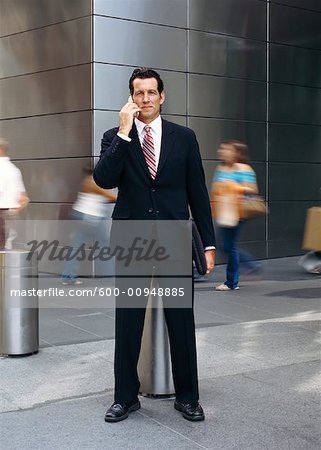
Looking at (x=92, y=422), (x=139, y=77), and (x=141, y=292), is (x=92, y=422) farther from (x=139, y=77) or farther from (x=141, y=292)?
(x=139, y=77)

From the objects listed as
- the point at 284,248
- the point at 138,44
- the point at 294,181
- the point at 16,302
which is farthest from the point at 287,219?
the point at 16,302

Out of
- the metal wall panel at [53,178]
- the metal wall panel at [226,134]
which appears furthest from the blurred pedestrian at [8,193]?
the metal wall panel at [226,134]

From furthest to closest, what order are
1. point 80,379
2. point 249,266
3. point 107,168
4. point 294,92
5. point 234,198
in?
1. point 294,92
2. point 249,266
3. point 234,198
4. point 80,379
5. point 107,168

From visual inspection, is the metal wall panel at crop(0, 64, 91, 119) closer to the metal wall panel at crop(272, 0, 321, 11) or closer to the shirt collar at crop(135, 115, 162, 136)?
the metal wall panel at crop(272, 0, 321, 11)

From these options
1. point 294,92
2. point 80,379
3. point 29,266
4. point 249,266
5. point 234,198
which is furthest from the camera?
point 294,92

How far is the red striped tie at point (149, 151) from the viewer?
4.67 meters

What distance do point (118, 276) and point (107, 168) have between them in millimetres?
742

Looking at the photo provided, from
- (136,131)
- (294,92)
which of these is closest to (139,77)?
(136,131)

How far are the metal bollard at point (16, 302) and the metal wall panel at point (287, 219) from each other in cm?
760

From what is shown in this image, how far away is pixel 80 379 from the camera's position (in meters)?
5.55

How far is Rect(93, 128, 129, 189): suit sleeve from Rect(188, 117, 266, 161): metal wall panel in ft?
24.3

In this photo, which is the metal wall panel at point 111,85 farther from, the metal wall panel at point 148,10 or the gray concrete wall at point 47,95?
the metal wall panel at point 148,10

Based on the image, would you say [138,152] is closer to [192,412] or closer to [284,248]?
[192,412]

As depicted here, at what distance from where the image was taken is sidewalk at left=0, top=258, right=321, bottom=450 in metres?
A: 4.34
